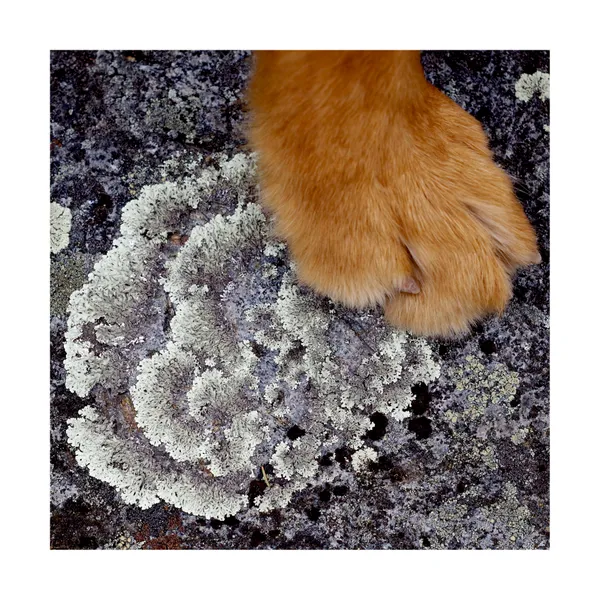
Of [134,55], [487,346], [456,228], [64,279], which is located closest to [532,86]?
[456,228]

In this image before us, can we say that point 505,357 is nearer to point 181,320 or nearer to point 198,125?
point 181,320

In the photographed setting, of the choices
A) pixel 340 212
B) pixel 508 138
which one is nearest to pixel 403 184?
pixel 340 212

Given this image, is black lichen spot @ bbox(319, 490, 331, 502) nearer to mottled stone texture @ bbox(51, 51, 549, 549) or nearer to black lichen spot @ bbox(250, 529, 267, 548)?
mottled stone texture @ bbox(51, 51, 549, 549)

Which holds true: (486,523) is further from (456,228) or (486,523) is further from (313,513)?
(456,228)

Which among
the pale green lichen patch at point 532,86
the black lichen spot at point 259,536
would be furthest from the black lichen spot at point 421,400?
the pale green lichen patch at point 532,86

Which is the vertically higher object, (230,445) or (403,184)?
(403,184)

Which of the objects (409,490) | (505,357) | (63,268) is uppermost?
(63,268)

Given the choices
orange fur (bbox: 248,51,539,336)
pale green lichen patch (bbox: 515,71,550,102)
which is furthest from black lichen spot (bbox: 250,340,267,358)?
pale green lichen patch (bbox: 515,71,550,102)
